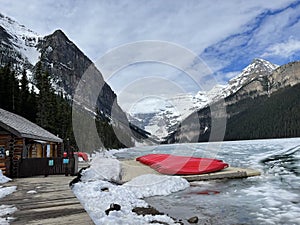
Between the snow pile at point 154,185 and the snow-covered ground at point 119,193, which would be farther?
the snow pile at point 154,185

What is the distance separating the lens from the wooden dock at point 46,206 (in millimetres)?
5453

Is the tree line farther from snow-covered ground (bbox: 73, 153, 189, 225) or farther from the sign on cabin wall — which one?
the sign on cabin wall

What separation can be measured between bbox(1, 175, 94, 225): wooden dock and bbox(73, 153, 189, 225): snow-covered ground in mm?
701

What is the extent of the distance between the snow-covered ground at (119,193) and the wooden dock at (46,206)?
70 cm

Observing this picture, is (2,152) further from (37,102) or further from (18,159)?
(37,102)

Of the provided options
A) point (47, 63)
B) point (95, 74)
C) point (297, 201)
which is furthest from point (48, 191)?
point (47, 63)

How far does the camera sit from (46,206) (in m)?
6.61

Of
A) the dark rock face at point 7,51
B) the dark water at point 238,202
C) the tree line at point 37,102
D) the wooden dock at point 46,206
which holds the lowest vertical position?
the dark water at point 238,202

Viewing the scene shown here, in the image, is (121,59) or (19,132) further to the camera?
(121,59)

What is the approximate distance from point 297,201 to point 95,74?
171 metres

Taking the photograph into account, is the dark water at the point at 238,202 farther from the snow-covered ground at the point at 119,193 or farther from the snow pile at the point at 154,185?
the snow-covered ground at the point at 119,193

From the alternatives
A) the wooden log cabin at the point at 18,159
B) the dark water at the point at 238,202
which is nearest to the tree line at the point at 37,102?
the wooden log cabin at the point at 18,159

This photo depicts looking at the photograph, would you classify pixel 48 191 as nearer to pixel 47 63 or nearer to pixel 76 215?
pixel 76 215

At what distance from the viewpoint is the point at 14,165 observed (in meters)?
12.6
